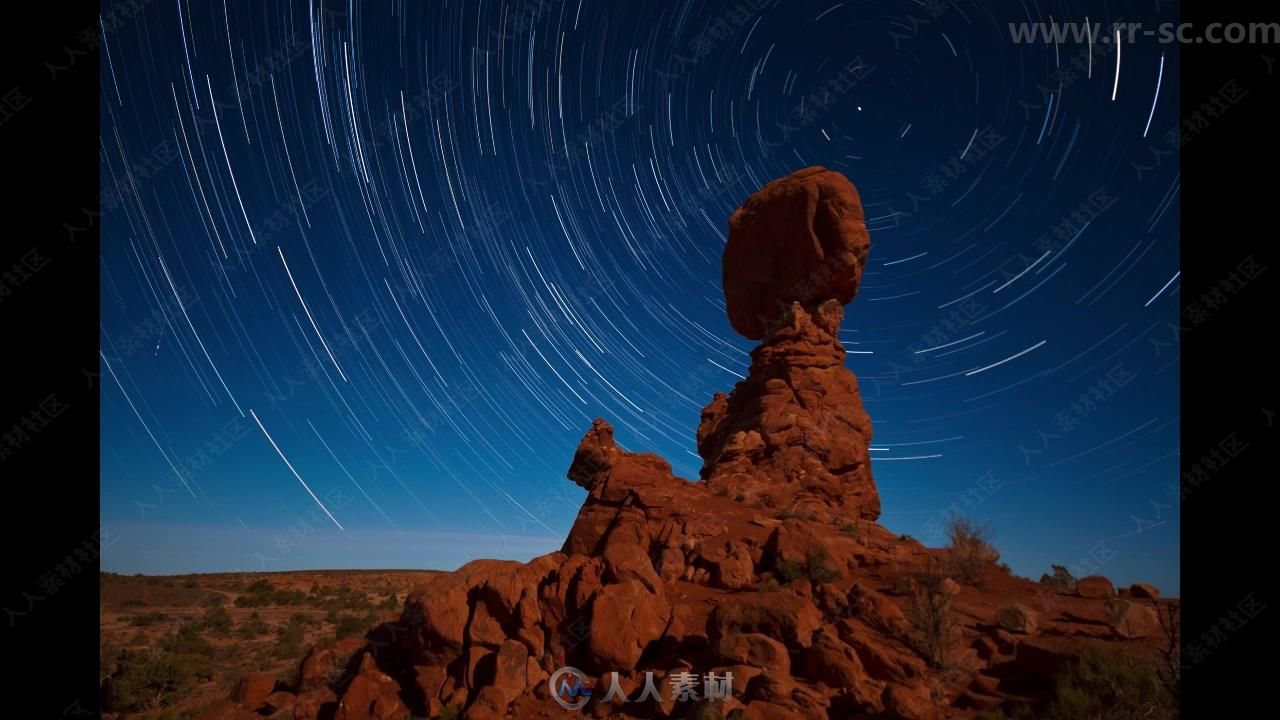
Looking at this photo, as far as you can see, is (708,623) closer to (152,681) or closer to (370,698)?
(370,698)

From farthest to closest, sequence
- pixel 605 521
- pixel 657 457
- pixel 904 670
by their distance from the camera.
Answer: pixel 657 457, pixel 605 521, pixel 904 670

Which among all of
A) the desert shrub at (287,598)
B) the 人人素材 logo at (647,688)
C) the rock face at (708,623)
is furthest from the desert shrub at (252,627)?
the 人人素材 logo at (647,688)

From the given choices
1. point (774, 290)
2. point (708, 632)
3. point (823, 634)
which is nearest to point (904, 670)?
point (823, 634)

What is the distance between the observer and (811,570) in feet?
50.4

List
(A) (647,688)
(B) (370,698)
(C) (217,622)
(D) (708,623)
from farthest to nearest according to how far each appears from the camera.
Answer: (C) (217,622) → (B) (370,698) → (D) (708,623) → (A) (647,688)

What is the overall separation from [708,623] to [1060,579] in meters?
10.9

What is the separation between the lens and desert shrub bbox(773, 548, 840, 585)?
49.8 ft

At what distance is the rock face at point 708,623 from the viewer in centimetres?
1155

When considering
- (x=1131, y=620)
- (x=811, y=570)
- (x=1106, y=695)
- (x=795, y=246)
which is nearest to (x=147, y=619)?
(x=811, y=570)

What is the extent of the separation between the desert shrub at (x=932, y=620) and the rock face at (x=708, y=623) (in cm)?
5

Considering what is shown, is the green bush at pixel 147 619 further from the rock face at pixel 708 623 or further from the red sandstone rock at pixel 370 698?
the red sandstone rock at pixel 370 698
